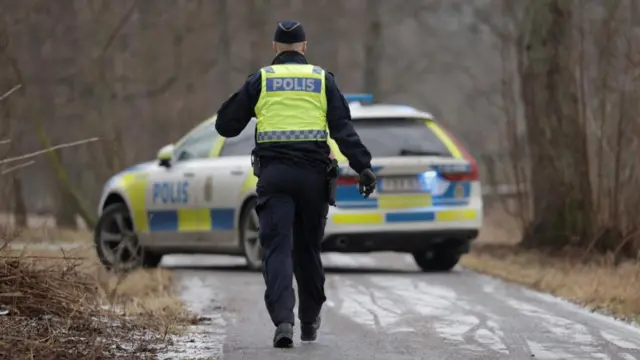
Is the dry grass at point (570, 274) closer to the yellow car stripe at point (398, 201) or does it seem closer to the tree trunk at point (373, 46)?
the yellow car stripe at point (398, 201)

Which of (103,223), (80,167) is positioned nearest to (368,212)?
(103,223)

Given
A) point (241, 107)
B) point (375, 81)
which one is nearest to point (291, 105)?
point (241, 107)

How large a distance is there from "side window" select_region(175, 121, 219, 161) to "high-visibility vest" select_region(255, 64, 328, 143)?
6.54 m

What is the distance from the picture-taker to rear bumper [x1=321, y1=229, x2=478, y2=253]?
14719 mm

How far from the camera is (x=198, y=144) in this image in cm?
1591

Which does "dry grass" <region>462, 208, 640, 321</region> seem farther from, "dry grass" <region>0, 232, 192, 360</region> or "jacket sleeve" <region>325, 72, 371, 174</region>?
"dry grass" <region>0, 232, 192, 360</region>

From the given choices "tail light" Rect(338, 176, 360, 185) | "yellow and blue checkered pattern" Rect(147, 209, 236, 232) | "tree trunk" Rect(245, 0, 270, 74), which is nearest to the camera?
"tail light" Rect(338, 176, 360, 185)

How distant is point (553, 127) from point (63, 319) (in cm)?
908

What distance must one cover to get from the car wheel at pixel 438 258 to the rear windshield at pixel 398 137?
3.33ft

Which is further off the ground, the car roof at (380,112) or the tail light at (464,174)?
the car roof at (380,112)

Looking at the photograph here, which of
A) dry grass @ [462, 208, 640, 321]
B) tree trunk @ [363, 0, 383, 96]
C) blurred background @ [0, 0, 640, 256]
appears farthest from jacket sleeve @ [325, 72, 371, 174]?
tree trunk @ [363, 0, 383, 96]

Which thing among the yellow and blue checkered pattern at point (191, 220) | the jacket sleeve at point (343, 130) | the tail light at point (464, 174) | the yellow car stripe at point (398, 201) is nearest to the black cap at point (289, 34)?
the jacket sleeve at point (343, 130)

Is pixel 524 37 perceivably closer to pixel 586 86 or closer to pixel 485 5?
pixel 586 86

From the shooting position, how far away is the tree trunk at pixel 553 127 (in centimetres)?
1675
